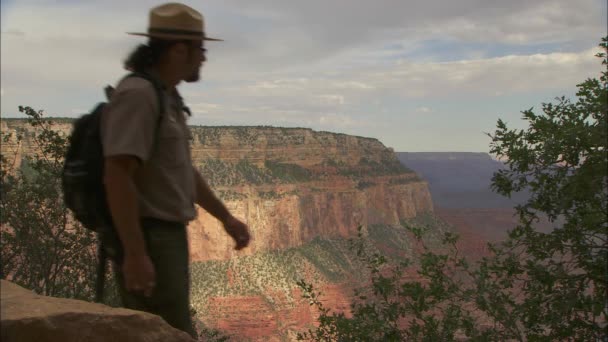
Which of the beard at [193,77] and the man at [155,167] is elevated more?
the beard at [193,77]

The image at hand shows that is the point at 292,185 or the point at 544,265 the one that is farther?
the point at 292,185

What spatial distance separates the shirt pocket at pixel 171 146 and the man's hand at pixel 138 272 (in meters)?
0.43

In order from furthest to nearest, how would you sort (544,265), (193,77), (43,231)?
1. (43,231)
2. (544,265)
3. (193,77)

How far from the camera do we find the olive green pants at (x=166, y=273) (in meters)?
2.67

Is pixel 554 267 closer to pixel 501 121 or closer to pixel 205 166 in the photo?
pixel 501 121

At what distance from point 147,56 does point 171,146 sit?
0.44m

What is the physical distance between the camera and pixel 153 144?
2562 millimetres

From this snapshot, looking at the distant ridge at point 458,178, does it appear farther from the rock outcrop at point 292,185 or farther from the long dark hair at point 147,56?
the long dark hair at point 147,56

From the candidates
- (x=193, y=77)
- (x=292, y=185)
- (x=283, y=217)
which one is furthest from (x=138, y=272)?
(x=292, y=185)

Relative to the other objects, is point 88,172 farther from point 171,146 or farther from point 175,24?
point 175,24

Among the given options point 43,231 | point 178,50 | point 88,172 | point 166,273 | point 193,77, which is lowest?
point 43,231

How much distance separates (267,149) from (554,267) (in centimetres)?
4523

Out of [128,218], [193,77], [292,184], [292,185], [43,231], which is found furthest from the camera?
[292,184]

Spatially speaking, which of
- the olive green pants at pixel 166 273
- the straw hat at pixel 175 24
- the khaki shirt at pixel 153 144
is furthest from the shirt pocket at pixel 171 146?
the straw hat at pixel 175 24
